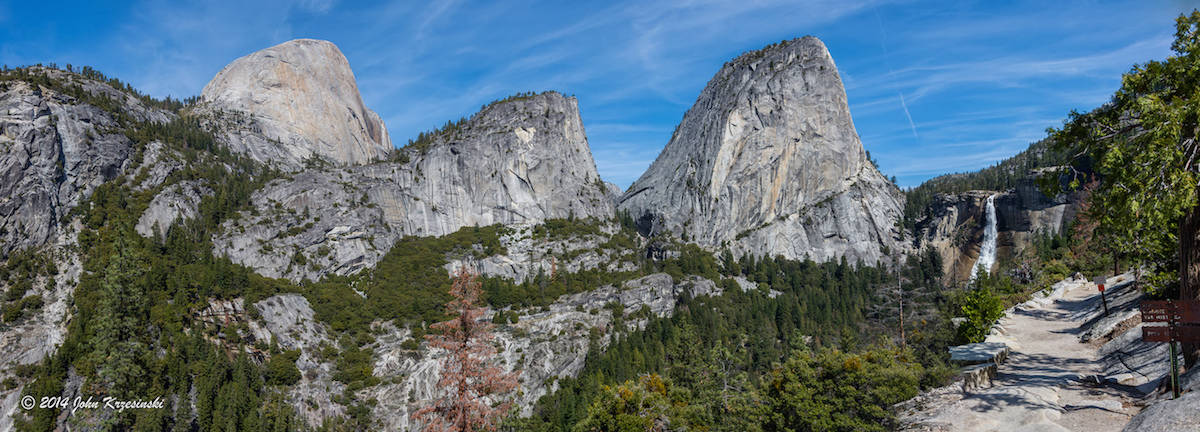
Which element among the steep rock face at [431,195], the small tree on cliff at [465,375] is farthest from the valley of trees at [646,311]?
the steep rock face at [431,195]

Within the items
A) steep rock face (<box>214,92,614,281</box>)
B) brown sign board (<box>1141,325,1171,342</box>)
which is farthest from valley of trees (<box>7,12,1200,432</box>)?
steep rock face (<box>214,92,614,281</box>)

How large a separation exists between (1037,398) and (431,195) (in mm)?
163830

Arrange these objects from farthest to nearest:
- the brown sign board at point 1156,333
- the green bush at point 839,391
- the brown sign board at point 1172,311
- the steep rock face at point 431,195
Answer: the steep rock face at point 431,195
the green bush at point 839,391
the brown sign board at point 1156,333
the brown sign board at point 1172,311

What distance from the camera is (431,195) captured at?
551ft

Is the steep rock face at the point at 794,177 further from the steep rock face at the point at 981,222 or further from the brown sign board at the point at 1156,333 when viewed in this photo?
the brown sign board at the point at 1156,333

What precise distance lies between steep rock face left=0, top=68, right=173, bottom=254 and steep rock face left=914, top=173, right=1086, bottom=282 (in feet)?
636

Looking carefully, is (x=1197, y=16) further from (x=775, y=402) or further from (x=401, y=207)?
(x=401, y=207)

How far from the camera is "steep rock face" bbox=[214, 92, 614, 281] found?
459 feet

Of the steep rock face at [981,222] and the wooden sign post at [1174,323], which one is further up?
the steep rock face at [981,222]

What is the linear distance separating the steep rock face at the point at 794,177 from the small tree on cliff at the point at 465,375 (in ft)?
543

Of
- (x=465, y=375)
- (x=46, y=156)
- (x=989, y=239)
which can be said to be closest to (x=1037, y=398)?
(x=465, y=375)

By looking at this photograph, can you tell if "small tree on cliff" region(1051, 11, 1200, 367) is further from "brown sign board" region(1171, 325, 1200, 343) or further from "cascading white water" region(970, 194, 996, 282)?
"cascading white water" region(970, 194, 996, 282)

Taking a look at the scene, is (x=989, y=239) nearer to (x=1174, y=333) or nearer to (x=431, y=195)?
(x=431, y=195)

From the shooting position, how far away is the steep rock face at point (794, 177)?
17988 centimetres
